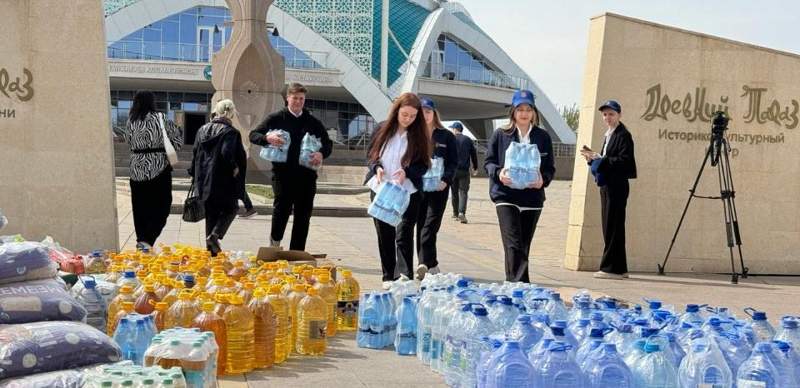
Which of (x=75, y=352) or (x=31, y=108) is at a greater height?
(x=31, y=108)

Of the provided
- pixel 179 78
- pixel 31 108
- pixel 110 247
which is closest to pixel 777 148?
pixel 110 247

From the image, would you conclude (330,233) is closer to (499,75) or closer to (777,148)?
(777,148)

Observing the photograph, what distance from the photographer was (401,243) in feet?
27.7

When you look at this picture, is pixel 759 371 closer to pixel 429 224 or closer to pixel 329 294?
pixel 329 294

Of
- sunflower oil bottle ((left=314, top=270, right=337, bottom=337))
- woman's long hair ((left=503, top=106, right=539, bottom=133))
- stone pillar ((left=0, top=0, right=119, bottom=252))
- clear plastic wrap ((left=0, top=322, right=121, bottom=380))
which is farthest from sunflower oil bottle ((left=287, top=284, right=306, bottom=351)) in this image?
stone pillar ((left=0, top=0, right=119, bottom=252))

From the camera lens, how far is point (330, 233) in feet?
50.1

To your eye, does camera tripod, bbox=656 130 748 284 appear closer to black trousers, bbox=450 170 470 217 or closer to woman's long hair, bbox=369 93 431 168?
woman's long hair, bbox=369 93 431 168

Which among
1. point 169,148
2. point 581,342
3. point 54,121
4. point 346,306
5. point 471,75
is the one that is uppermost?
point 471,75

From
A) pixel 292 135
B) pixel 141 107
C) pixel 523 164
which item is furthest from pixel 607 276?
pixel 141 107

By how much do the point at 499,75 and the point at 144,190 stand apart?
6278cm

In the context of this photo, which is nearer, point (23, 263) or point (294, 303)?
point (23, 263)

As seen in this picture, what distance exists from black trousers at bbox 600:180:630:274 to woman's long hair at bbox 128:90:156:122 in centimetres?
506

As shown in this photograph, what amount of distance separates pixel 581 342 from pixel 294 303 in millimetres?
2142

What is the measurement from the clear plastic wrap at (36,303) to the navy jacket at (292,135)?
15.4ft
